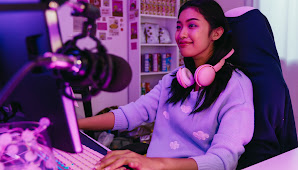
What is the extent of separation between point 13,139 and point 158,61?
9.83ft

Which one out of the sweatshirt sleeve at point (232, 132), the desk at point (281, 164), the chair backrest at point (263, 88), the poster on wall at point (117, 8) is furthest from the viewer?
the poster on wall at point (117, 8)

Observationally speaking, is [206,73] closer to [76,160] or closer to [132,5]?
[76,160]

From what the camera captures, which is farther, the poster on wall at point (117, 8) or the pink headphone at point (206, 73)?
the poster on wall at point (117, 8)

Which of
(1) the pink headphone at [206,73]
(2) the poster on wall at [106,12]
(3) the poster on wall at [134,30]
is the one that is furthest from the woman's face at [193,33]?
(2) the poster on wall at [106,12]

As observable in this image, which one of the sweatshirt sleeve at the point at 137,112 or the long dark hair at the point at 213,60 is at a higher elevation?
the long dark hair at the point at 213,60

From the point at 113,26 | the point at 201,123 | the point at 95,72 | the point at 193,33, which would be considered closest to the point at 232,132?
the point at 201,123

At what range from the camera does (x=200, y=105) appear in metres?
1.06

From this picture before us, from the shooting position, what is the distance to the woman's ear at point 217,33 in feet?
3.72

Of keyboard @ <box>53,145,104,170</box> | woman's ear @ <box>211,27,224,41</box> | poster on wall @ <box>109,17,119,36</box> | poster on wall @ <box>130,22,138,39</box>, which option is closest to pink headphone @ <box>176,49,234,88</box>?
woman's ear @ <box>211,27,224,41</box>

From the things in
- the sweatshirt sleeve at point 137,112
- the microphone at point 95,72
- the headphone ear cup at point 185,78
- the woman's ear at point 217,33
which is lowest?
the sweatshirt sleeve at point 137,112

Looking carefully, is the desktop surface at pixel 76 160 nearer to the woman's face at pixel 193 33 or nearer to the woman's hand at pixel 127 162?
the woman's hand at pixel 127 162

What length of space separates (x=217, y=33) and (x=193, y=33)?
0.12 metres

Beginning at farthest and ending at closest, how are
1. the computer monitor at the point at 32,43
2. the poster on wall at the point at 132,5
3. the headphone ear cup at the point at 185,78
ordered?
the poster on wall at the point at 132,5 < the headphone ear cup at the point at 185,78 < the computer monitor at the point at 32,43

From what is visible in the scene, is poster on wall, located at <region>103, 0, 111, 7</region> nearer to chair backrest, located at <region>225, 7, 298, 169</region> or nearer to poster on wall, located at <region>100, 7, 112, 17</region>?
poster on wall, located at <region>100, 7, 112, 17</region>
